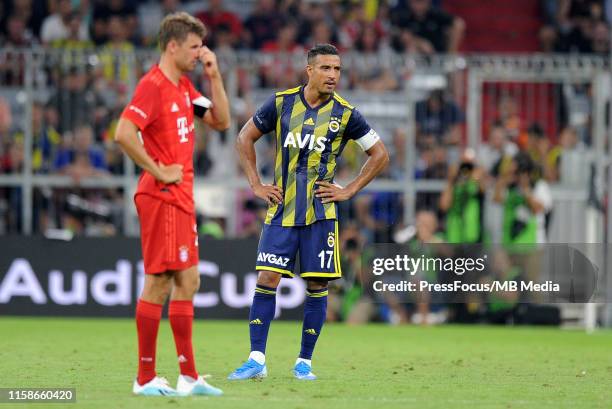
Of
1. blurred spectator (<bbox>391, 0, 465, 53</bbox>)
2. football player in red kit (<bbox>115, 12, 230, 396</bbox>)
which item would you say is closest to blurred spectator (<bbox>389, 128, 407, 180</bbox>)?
blurred spectator (<bbox>391, 0, 465, 53</bbox>)

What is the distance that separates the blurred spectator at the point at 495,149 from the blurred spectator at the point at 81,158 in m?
5.13

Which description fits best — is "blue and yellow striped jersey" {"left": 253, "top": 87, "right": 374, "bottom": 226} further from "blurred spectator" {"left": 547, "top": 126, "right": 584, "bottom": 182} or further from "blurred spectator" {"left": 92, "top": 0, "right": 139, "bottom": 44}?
"blurred spectator" {"left": 92, "top": 0, "right": 139, "bottom": 44}

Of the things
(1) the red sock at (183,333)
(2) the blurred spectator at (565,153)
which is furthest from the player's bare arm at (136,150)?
(2) the blurred spectator at (565,153)

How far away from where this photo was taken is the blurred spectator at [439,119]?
17.2 metres

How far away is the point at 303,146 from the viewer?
9719mm

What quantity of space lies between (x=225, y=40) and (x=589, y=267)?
7554 mm

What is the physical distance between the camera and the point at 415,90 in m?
17.2

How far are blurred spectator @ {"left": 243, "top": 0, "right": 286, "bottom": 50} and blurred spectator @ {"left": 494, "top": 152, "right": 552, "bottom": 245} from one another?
18.3 ft

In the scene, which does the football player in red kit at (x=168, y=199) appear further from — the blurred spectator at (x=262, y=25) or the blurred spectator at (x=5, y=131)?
the blurred spectator at (x=262, y=25)

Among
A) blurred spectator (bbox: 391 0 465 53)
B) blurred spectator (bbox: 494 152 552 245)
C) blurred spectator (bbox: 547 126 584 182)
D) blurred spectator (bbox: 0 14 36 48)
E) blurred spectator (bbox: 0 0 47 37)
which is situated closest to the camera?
blurred spectator (bbox: 494 152 552 245)

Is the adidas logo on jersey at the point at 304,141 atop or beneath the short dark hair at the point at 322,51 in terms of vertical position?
beneath

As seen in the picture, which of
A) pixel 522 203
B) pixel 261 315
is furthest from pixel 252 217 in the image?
pixel 261 315

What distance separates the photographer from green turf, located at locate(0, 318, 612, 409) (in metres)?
8.23

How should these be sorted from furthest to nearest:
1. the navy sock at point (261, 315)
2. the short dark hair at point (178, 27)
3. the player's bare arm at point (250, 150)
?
the player's bare arm at point (250, 150) < the navy sock at point (261, 315) < the short dark hair at point (178, 27)
